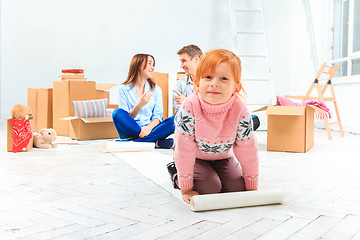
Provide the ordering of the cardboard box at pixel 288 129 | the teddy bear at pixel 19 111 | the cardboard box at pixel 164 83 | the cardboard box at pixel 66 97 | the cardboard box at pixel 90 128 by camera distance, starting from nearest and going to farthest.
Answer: the teddy bear at pixel 19 111
the cardboard box at pixel 288 129
the cardboard box at pixel 90 128
the cardboard box at pixel 66 97
the cardboard box at pixel 164 83

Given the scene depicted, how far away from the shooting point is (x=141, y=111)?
127 inches

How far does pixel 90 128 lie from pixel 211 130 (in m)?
2.56

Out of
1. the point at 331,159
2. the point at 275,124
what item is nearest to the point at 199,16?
the point at 275,124

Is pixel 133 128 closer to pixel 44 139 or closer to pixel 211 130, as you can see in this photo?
pixel 44 139

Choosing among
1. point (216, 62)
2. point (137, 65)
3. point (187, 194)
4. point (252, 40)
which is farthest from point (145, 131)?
point (252, 40)

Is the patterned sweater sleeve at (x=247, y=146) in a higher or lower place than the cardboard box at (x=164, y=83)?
lower

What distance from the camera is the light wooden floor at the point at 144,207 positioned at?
1.24 meters

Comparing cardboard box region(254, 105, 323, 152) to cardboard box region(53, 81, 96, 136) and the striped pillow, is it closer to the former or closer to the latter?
the striped pillow

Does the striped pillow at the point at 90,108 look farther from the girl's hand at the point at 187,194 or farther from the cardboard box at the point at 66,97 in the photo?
the girl's hand at the point at 187,194

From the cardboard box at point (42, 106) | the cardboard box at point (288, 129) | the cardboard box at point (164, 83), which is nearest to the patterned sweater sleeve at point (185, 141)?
the cardboard box at point (288, 129)

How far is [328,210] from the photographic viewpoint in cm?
149

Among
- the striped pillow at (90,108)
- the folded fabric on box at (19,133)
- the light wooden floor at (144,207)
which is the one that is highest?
the striped pillow at (90,108)

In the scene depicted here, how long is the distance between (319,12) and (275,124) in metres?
3.05

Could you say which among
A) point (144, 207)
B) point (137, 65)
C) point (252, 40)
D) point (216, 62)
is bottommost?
point (144, 207)
